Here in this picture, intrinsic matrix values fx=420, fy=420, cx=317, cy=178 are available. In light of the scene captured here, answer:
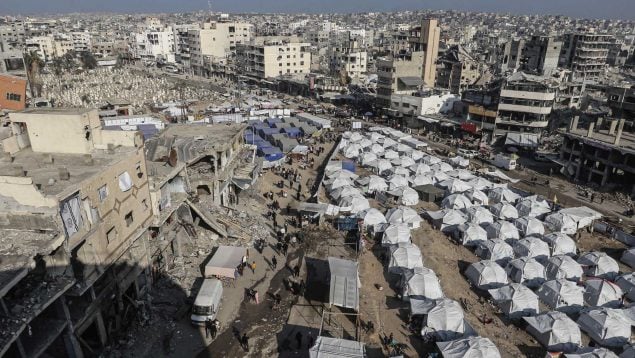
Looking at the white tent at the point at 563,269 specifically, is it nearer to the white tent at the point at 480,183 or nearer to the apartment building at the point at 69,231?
the white tent at the point at 480,183

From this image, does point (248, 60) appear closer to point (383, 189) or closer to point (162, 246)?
point (383, 189)

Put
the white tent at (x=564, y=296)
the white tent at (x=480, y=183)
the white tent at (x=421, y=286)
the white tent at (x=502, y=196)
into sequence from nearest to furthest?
the white tent at (x=421, y=286)
the white tent at (x=564, y=296)
the white tent at (x=502, y=196)
the white tent at (x=480, y=183)

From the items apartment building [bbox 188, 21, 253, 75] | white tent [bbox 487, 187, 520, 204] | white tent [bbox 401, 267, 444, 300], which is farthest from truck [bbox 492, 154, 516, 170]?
apartment building [bbox 188, 21, 253, 75]

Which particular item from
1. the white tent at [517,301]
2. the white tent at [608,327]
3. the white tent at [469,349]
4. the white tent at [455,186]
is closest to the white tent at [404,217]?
the white tent at [455,186]

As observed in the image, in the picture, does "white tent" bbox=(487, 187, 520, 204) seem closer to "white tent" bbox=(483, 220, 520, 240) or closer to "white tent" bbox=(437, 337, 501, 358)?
"white tent" bbox=(483, 220, 520, 240)

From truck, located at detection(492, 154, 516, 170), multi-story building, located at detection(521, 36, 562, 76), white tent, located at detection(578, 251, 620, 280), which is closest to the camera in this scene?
white tent, located at detection(578, 251, 620, 280)

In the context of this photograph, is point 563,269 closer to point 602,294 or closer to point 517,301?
point 602,294

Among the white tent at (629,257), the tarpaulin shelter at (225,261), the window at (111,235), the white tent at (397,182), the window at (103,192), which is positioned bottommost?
the white tent at (629,257)
